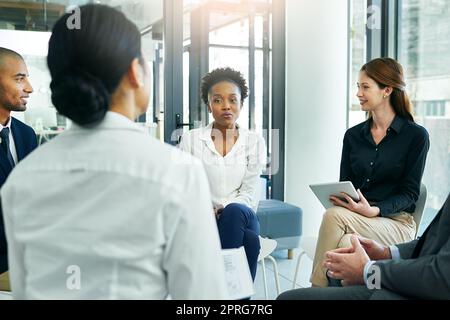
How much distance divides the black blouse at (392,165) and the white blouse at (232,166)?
506 millimetres

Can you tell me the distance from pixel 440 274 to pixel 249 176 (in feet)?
4.31

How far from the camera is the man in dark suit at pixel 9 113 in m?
1.88

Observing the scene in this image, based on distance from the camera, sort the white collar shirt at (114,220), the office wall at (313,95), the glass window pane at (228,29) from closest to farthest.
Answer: the white collar shirt at (114,220)
the office wall at (313,95)
the glass window pane at (228,29)

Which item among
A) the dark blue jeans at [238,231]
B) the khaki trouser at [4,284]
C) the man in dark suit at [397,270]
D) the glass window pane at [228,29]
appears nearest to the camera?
the man in dark suit at [397,270]

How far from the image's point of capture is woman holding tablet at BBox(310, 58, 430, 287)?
6.95ft

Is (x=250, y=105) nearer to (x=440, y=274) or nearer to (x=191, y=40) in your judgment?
(x=191, y=40)

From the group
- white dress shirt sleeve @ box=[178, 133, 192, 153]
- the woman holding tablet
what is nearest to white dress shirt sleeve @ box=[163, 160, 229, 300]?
the woman holding tablet

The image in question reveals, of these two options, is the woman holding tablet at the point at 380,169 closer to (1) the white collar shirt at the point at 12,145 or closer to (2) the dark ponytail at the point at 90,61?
(1) the white collar shirt at the point at 12,145

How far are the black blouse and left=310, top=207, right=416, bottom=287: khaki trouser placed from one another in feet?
0.28

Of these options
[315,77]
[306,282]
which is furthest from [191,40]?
[306,282]

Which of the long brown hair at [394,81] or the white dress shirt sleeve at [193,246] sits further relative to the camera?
Answer: the long brown hair at [394,81]

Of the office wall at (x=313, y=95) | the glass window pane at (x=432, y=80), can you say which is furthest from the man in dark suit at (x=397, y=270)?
the office wall at (x=313, y=95)

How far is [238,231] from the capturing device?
2090 millimetres

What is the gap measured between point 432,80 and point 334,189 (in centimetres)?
131
